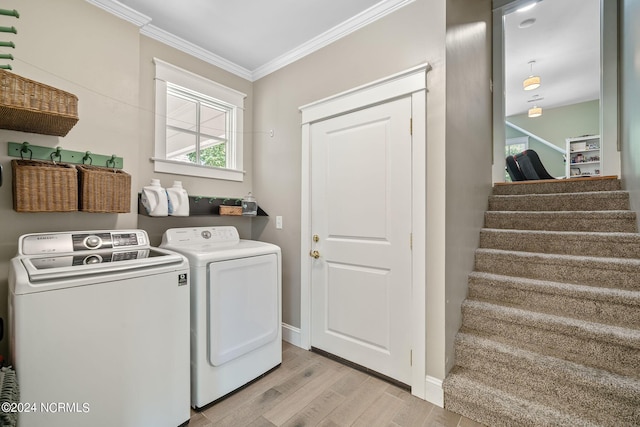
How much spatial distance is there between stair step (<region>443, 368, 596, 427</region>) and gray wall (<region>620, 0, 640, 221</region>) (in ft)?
5.98

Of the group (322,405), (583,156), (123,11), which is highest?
(123,11)

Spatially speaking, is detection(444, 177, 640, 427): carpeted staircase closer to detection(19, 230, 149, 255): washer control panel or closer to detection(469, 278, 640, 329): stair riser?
detection(469, 278, 640, 329): stair riser

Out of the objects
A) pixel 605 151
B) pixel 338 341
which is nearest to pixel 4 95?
pixel 338 341

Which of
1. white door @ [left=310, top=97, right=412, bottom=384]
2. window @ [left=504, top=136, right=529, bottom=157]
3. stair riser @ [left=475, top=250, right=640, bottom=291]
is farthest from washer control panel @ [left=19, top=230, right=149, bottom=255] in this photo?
window @ [left=504, top=136, right=529, bottom=157]

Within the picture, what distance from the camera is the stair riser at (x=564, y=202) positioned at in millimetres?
2564

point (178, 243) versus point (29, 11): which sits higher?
point (29, 11)

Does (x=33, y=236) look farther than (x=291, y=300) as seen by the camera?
No

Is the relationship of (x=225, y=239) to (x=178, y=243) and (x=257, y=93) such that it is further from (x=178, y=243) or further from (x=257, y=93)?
(x=257, y=93)

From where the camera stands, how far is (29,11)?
1.70m

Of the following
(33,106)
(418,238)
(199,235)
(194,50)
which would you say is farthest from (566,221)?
(33,106)

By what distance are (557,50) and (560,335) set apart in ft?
15.6

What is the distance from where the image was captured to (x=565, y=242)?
235 cm

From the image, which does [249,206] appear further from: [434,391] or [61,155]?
[434,391]

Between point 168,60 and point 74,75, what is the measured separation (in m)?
0.74
